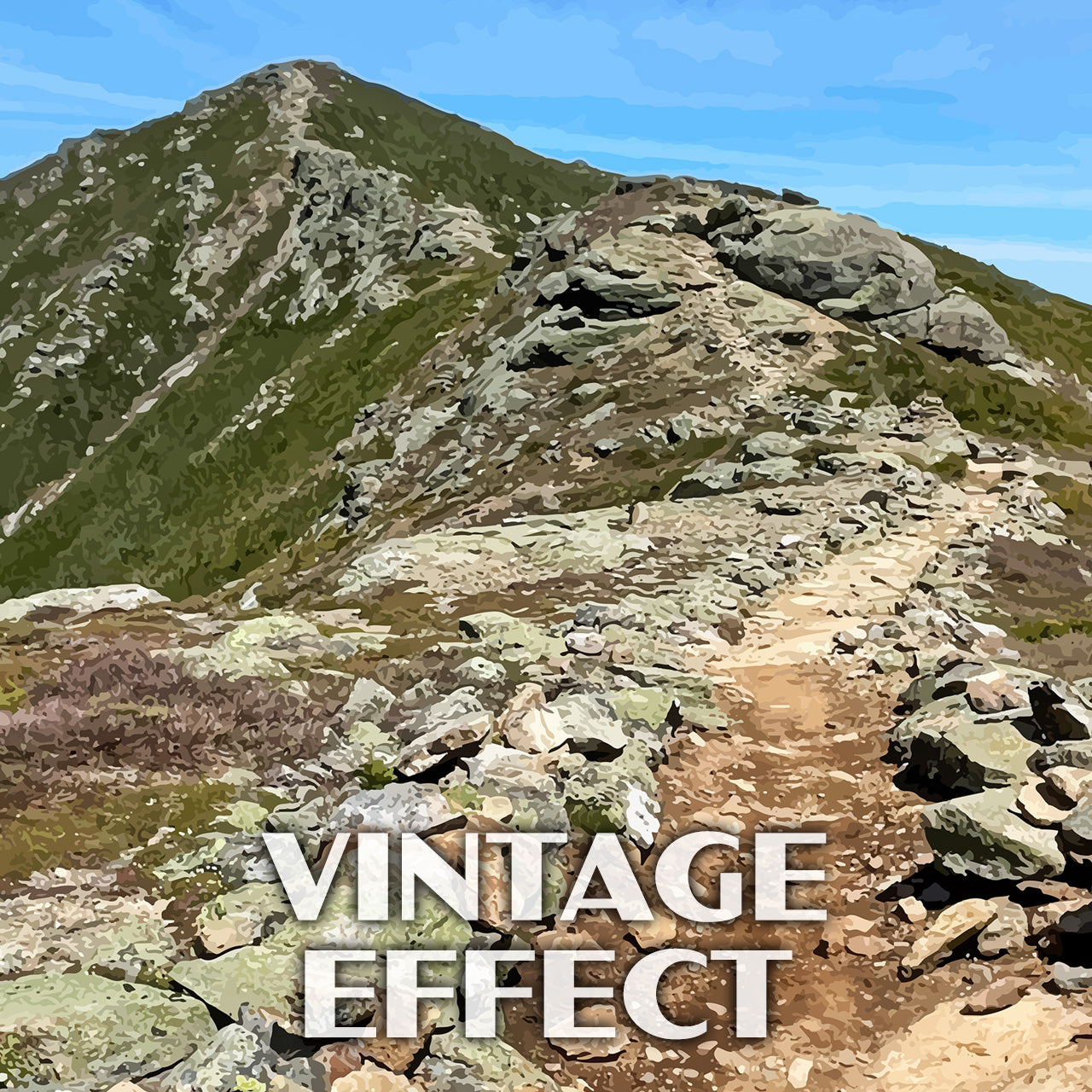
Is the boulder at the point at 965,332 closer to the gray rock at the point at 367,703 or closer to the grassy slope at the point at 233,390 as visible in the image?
the gray rock at the point at 367,703

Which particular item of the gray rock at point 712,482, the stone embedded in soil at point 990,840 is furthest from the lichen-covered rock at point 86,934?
the gray rock at point 712,482

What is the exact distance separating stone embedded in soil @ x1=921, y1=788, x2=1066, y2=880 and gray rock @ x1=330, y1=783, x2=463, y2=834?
5.47m

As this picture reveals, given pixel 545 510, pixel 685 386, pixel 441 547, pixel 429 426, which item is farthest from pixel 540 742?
pixel 429 426

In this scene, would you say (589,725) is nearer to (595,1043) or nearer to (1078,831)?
(595,1043)

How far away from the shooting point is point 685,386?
37.3 m

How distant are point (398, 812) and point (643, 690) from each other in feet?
18.7

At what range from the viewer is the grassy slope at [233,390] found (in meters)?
77.6

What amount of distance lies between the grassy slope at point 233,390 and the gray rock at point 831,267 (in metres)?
31.4

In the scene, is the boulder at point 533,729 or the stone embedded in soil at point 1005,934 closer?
the stone embedded in soil at point 1005,934

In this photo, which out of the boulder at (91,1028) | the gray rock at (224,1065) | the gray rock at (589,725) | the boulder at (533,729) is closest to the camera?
the gray rock at (224,1065)

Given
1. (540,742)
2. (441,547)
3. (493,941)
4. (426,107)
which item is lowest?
(493,941)

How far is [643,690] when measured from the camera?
1435 centimetres

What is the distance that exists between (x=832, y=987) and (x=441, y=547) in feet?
58.9

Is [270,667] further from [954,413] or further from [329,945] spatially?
[954,413]
